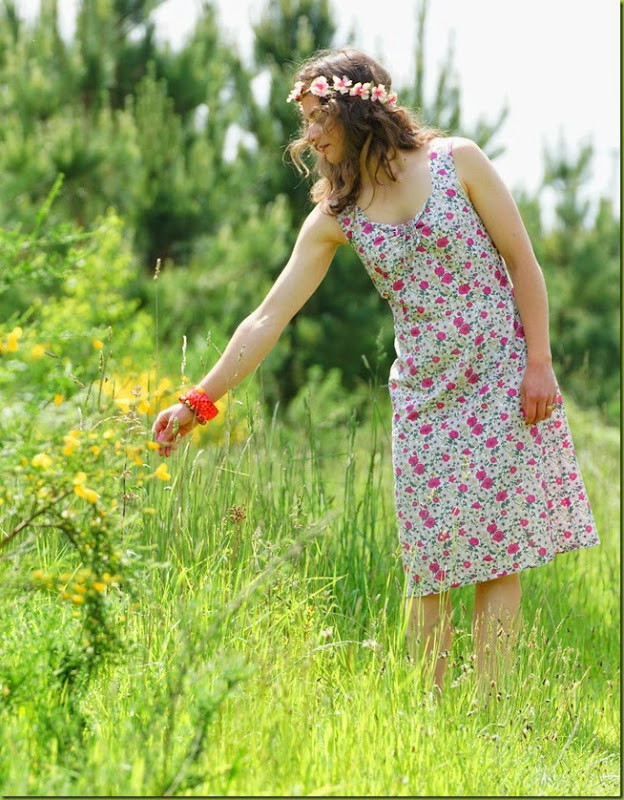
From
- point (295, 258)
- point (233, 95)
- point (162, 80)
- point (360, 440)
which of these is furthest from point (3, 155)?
point (295, 258)

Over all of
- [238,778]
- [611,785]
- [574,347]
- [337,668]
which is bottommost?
[574,347]

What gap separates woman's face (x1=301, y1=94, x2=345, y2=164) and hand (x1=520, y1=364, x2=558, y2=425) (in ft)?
2.27

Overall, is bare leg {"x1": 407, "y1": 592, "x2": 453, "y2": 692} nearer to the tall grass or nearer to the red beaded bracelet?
the tall grass

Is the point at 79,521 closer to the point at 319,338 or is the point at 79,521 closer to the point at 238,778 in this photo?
the point at 238,778

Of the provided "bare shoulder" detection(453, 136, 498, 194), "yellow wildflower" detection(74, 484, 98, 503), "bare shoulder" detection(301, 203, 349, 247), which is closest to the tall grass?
"yellow wildflower" detection(74, 484, 98, 503)

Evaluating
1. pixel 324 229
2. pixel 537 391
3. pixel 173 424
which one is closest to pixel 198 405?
pixel 173 424

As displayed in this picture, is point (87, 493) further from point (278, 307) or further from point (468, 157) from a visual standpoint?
point (468, 157)

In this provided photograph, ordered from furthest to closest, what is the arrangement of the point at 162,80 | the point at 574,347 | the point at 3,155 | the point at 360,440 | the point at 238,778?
the point at 574,347 < the point at 162,80 < the point at 3,155 < the point at 360,440 < the point at 238,778

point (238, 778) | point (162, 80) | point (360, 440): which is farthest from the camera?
point (162, 80)

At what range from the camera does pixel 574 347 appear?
1220 centimetres

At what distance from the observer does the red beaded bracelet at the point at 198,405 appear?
246cm

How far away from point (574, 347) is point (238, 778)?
11.1 m

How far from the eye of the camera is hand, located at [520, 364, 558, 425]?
2436 millimetres

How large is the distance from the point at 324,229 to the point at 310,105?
300 millimetres
